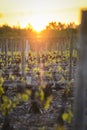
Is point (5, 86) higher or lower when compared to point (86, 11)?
lower

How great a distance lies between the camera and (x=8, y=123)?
4.85 meters

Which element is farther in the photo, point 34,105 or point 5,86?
point 5,86

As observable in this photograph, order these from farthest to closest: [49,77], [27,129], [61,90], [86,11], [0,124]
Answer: [49,77] < [61,90] < [0,124] < [27,129] < [86,11]

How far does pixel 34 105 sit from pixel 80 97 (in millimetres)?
2823

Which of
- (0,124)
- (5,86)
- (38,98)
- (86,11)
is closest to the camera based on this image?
(86,11)

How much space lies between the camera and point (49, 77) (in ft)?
31.8

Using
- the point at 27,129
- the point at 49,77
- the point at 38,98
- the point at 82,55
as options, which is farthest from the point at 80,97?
the point at 49,77

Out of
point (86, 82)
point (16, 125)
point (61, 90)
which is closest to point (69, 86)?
point (61, 90)

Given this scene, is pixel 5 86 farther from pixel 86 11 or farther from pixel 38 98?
pixel 86 11

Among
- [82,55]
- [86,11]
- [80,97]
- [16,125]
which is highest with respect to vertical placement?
[86,11]

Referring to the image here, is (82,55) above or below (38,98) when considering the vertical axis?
above

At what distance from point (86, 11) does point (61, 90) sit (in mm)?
5255

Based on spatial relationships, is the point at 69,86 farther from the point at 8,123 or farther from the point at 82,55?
the point at 82,55

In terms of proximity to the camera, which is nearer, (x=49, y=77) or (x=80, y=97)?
(x=80, y=97)
